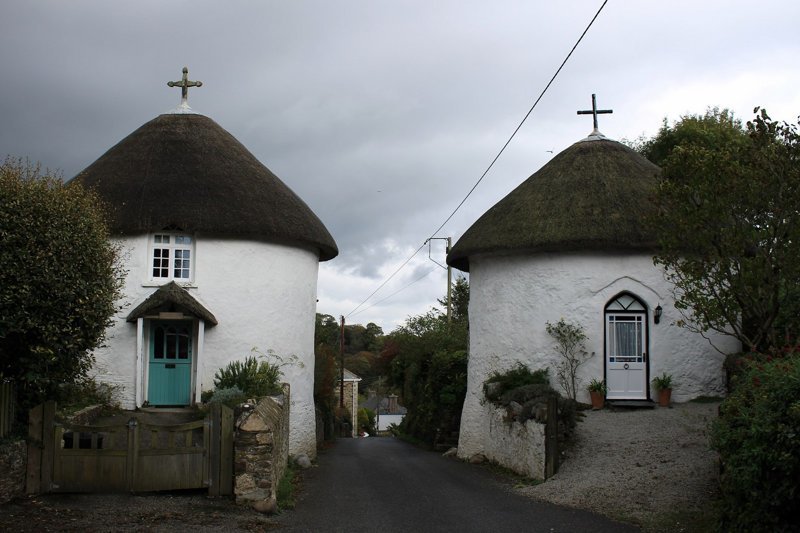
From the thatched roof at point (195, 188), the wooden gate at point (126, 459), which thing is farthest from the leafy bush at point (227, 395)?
the wooden gate at point (126, 459)

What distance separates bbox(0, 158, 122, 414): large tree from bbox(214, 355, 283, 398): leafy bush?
206 inches

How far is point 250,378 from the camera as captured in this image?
16531 millimetres

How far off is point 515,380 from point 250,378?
5910 mm

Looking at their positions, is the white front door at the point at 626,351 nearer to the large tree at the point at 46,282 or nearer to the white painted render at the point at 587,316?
the white painted render at the point at 587,316

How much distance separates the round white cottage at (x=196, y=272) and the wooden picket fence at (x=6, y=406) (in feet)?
20.3

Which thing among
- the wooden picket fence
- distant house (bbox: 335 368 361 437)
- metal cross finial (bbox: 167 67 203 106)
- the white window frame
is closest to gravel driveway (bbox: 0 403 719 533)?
the wooden picket fence

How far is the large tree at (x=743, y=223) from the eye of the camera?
11391 mm

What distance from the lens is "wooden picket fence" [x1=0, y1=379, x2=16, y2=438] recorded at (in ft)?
34.5

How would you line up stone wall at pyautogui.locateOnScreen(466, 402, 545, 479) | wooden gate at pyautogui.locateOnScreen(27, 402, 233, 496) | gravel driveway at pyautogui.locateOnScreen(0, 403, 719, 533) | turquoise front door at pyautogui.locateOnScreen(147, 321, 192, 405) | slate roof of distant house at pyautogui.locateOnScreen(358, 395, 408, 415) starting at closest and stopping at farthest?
gravel driveway at pyautogui.locateOnScreen(0, 403, 719, 533)
wooden gate at pyautogui.locateOnScreen(27, 402, 233, 496)
stone wall at pyautogui.locateOnScreen(466, 402, 545, 479)
turquoise front door at pyautogui.locateOnScreen(147, 321, 192, 405)
slate roof of distant house at pyautogui.locateOnScreen(358, 395, 408, 415)

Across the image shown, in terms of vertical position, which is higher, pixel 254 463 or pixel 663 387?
pixel 663 387

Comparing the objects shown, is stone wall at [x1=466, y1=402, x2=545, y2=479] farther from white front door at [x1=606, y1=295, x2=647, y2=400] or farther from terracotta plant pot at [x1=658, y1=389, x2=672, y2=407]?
terracotta plant pot at [x1=658, y1=389, x2=672, y2=407]

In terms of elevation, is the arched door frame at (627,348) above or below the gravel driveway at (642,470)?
above

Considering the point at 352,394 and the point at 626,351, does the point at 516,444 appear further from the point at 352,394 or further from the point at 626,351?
the point at 352,394

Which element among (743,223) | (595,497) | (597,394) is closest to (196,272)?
(597,394)
